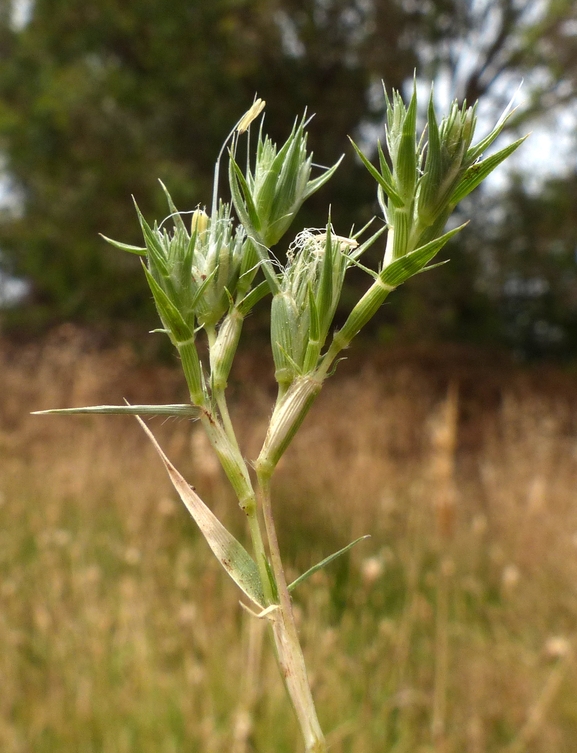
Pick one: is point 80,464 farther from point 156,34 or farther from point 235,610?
point 156,34

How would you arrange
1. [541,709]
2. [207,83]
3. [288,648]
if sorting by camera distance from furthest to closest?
[207,83]
[541,709]
[288,648]

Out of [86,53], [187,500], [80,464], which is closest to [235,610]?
[80,464]

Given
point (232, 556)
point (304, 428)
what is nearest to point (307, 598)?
point (232, 556)

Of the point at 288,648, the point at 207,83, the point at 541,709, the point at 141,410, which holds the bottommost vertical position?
the point at 541,709

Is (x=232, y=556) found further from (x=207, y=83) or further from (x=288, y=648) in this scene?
(x=207, y=83)

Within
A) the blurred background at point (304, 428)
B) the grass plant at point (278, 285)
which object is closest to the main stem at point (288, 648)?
the grass plant at point (278, 285)

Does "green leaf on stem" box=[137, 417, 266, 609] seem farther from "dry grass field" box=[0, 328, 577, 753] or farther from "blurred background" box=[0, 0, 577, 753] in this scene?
"dry grass field" box=[0, 328, 577, 753]

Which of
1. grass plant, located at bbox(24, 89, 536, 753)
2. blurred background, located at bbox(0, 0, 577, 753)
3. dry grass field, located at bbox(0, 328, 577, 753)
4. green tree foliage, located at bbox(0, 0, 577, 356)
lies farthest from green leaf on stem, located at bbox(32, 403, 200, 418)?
green tree foliage, located at bbox(0, 0, 577, 356)
